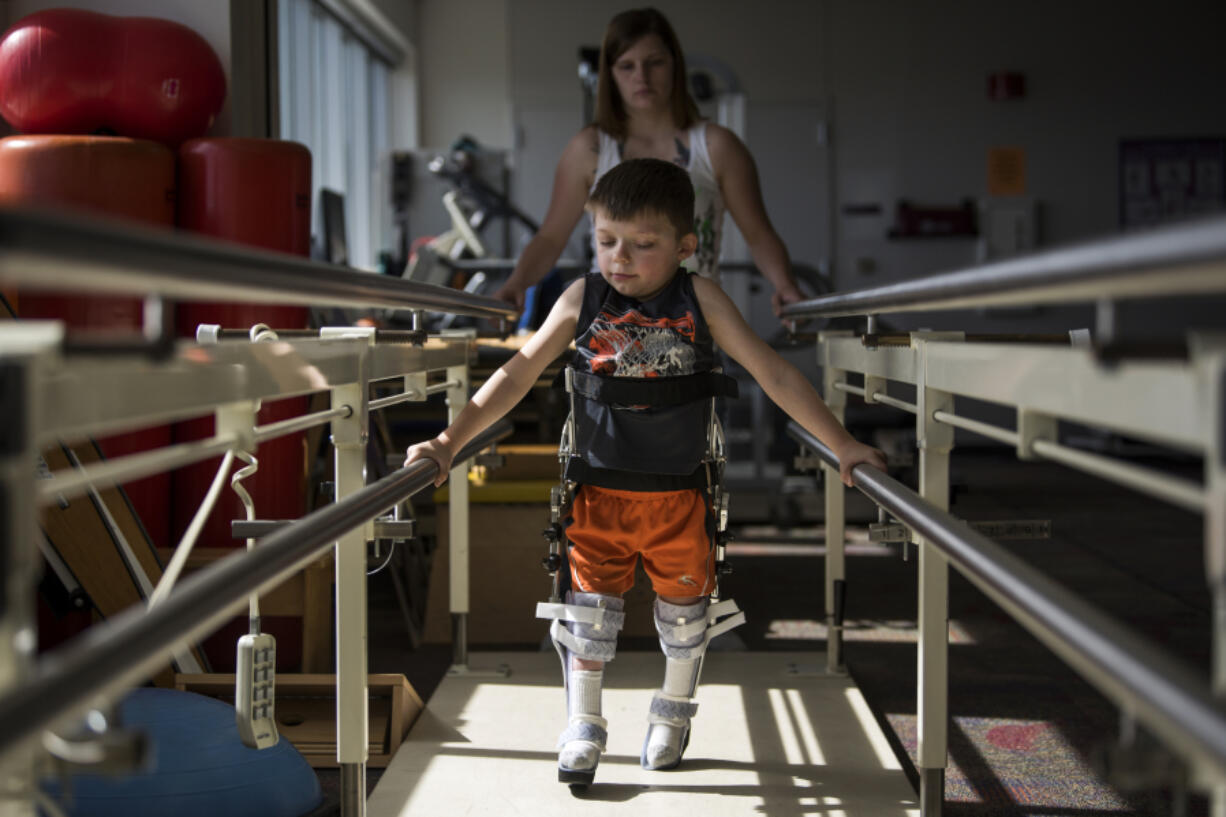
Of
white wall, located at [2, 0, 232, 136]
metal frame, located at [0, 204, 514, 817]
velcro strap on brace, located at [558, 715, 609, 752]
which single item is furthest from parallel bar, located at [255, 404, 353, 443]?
white wall, located at [2, 0, 232, 136]

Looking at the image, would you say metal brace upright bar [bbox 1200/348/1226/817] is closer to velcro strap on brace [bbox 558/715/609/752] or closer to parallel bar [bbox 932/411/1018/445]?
parallel bar [bbox 932/411/1018/445]

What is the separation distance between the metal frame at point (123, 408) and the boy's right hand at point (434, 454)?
22 centimetres

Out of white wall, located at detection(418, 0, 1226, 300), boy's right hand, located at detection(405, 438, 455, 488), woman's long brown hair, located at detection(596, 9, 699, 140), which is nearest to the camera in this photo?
boy's right hand, located at detection(405, 438, 455, 488)

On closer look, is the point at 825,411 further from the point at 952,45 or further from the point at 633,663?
the point at 952,45

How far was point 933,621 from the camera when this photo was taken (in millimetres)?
1491

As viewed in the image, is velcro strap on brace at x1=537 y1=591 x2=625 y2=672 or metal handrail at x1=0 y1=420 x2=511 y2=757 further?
velcro strap on brace at x1=537 y1=591 x2=625 y2=672

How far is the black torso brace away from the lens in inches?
69.2

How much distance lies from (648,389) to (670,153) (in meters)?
0.81

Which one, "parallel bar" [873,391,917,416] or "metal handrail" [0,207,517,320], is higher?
"metal handrail" [0,207,517,320]

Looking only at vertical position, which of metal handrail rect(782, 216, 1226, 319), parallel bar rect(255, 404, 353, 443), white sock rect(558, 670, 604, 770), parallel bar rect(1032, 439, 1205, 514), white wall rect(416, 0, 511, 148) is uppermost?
white wall rect(416, 0, 511, 148)

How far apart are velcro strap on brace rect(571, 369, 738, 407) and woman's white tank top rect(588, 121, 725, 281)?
0.63m

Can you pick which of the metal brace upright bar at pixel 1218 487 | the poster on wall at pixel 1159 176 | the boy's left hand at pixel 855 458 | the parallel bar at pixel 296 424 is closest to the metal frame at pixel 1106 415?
the metal brace upright bar at pixel 1218 487

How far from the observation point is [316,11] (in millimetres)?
6141

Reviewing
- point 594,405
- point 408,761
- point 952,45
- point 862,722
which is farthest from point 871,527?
point 952,45
